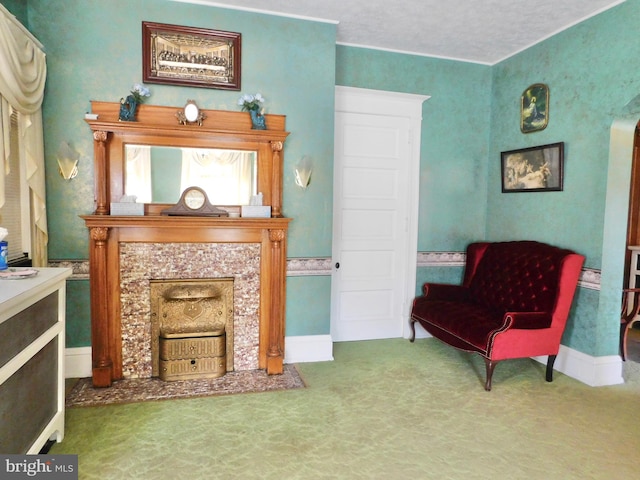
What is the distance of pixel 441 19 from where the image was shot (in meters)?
3.53

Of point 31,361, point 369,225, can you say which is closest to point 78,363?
point 31,361

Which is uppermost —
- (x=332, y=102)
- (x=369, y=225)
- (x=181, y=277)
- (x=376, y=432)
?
(x=332, y=102)

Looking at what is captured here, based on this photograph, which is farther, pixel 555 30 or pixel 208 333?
pixel 555 30

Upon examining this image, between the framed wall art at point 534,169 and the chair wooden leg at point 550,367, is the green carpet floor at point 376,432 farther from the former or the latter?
the framed wall art at point 534,169

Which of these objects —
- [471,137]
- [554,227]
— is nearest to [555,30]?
[471,137]

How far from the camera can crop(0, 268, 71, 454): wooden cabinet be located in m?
1.76

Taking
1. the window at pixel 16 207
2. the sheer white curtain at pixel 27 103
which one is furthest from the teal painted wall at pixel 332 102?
the window at pixel 16 207

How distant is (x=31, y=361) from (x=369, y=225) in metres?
3.18

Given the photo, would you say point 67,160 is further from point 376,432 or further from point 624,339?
point 624,339

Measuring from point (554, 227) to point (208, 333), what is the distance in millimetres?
3314

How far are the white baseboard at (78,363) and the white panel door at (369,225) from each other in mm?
2306

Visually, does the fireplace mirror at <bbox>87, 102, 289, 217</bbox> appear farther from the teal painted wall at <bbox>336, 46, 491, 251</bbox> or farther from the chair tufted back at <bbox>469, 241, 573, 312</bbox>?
the chair tufted back at <bbox>469, 241, 573, 312</bbox>

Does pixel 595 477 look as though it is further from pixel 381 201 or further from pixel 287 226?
pixel 381 201

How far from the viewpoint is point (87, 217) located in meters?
3.02
